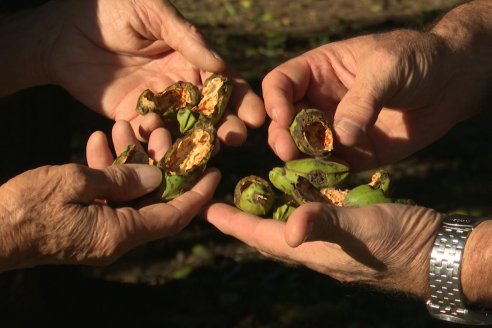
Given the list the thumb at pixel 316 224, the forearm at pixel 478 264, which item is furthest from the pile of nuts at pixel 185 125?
the forearm at pixel 478 264

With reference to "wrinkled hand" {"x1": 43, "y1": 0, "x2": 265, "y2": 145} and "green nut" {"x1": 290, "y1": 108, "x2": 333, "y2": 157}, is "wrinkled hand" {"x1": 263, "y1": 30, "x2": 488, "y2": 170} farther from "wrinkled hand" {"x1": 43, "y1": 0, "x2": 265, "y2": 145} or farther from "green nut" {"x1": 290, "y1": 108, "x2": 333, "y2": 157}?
"wrinkled hand" {"x1": 43, "y1": 0, "x2": 265, "y2": 145}

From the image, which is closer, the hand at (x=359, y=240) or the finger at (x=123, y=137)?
the hand at (x=359, y=240)

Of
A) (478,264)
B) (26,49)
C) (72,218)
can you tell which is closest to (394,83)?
(478,264)

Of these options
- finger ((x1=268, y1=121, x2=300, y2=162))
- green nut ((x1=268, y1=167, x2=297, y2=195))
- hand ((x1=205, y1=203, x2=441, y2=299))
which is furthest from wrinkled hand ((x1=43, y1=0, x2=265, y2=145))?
hand ((x1=205, y1=203, x2=441, y2=299))

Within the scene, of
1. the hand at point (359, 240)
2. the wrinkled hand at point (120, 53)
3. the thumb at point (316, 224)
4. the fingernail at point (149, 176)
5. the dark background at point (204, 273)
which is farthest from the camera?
the dark background at point (204, 273)

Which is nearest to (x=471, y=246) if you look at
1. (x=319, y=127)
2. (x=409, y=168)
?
(x=319, y=127)

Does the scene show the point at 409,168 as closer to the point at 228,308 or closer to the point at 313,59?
the point at 228,308

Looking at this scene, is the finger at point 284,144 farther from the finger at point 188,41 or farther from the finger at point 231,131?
the finger at point 188,41
